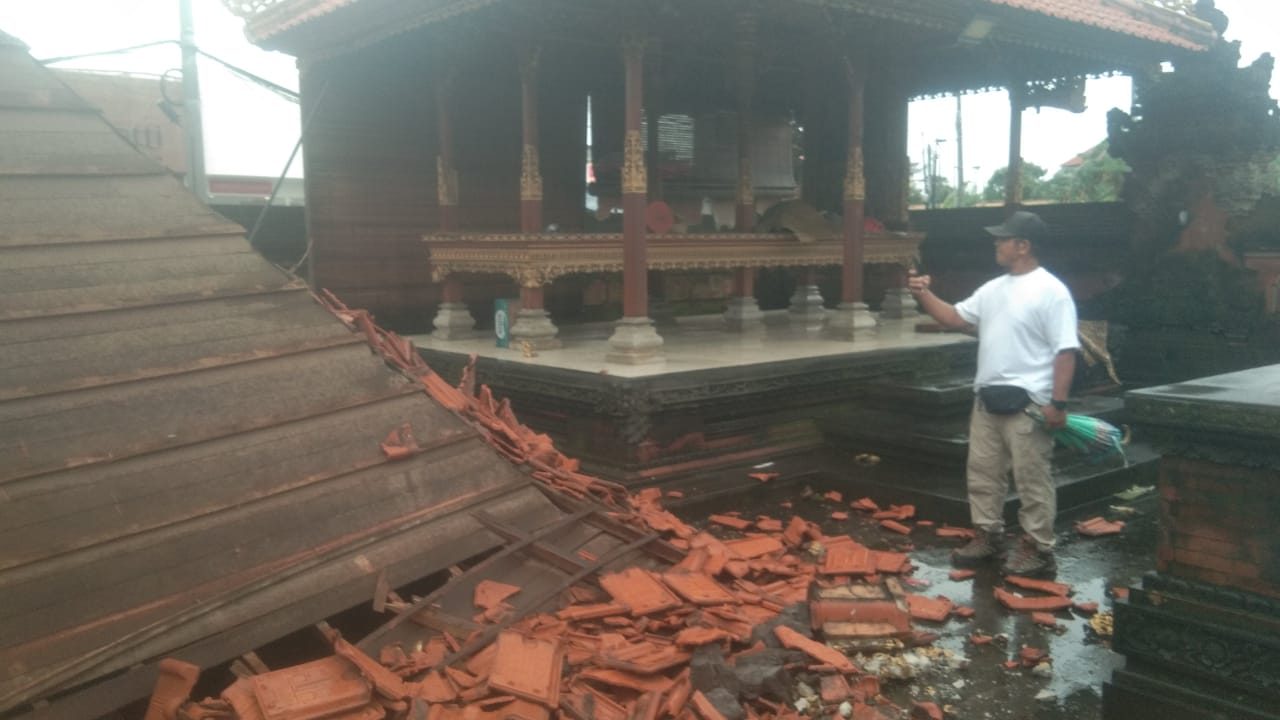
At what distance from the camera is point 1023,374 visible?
199 inches

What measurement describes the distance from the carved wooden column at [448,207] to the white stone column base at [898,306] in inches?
204

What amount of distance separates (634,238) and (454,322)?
2.84 meters

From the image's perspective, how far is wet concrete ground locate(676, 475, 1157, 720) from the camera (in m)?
Result: 3.74

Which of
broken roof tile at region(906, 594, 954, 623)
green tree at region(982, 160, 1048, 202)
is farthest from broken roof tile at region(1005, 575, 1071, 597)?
green tree at region(982, 160, 1048, 202)

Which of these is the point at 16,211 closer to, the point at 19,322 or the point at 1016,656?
the point at 19,322

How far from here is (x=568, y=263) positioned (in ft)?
27.4

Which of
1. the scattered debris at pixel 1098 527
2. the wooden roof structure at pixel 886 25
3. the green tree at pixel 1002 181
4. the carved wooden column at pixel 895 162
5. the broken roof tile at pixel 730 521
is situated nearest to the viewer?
the scattered debris at pixel 1098 527

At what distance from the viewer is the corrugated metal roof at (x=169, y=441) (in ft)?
10.6

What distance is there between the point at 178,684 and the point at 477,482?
1615mm

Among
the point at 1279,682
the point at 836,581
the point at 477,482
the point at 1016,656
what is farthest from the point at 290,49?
the point at 1279,682

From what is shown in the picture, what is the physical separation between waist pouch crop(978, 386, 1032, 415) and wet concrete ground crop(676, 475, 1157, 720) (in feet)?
3.05

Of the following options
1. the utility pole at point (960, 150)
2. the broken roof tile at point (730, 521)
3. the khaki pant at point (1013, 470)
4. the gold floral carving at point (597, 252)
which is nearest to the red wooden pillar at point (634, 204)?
the gold floral carving at point (597, 252)

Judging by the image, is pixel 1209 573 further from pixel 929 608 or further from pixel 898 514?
pixel 898 514

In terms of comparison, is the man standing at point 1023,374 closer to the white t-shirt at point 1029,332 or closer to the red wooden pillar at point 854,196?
the white t-shirt at point 1029,332
